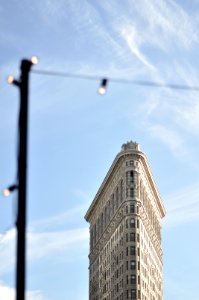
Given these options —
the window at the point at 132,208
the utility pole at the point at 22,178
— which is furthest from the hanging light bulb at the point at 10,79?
the window at the point at 132,208

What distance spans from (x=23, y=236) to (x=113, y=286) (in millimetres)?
163793

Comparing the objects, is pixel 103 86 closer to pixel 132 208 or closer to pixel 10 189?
pixel 10 189

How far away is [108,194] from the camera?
640 feet

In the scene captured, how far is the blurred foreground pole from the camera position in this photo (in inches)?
462

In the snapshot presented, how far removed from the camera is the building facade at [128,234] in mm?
161500

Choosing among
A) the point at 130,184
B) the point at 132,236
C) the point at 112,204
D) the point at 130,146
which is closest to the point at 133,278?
the point at 132,236

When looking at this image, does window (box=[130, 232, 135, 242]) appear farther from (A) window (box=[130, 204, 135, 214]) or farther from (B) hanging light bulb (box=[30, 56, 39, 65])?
(B) hanging light bulb (box=[30, 56, 39, 65])

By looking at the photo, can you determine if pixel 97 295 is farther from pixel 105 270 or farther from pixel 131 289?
pixel 131 289

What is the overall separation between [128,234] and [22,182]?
6043 inches

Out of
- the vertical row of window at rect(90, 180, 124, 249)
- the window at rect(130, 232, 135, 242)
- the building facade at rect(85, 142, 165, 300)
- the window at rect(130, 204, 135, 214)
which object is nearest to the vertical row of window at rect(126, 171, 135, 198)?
the building facade at rect(85, 142, 165, 300)

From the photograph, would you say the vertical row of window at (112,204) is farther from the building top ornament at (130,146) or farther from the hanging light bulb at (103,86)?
the hanging light bulb at (103,86)

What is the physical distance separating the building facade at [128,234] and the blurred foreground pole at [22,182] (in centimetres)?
14946

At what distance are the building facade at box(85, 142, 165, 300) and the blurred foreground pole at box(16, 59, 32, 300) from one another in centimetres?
14946

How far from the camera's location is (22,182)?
1232cm
